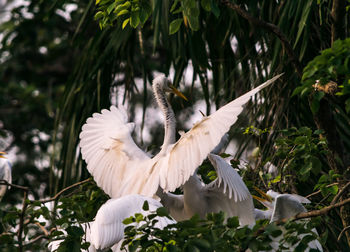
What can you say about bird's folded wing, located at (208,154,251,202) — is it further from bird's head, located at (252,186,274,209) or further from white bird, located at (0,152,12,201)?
white bird, located at (0,152,12,201)

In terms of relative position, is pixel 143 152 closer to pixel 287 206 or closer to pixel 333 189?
pixel 287 206

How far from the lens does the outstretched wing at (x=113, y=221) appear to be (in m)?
2.26

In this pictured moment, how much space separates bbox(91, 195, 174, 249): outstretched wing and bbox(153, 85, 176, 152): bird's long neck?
676mm

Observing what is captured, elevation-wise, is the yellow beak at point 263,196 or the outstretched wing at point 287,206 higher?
the outstretched wing at point 287,206

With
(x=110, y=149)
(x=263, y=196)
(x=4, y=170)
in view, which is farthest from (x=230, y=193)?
(x=4, y=170)

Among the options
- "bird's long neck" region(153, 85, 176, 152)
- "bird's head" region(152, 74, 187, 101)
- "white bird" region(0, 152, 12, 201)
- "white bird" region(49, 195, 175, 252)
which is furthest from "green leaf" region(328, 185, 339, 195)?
"white bird" region(0, 152, 12, 201)

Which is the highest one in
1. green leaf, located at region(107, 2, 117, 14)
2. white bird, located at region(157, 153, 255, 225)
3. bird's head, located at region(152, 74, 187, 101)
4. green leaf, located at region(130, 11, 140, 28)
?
green leaf, located at region(107, 2, 117, 14)

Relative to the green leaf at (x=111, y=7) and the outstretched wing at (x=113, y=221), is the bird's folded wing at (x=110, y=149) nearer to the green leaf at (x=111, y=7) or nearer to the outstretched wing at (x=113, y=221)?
the outstretched wing at (x=113, y=221)

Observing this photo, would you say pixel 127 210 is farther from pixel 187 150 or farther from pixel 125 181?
pixel 125 181

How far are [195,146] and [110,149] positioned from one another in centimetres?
77

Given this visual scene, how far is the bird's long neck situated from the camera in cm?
313

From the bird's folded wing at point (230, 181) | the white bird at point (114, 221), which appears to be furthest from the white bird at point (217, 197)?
the white bird at point (114, 221)

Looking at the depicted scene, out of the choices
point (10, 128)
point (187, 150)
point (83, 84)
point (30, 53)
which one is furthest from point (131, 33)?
point (30, 53)

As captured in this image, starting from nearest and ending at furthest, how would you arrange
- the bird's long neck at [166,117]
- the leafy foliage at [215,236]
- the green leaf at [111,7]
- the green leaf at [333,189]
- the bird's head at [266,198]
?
the leafy foliage at [215,236] < the green leaf at [333,189] < the green leaf at [111,7] < the bird's head at [266,198] < the bird's long neck at [166,117]
